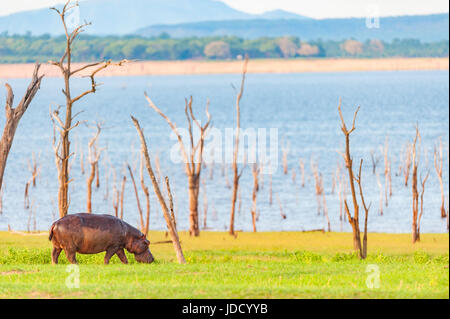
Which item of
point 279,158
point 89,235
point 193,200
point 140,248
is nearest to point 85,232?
point 89,235

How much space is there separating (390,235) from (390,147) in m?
34.0

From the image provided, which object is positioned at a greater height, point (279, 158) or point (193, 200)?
point (193, 200)

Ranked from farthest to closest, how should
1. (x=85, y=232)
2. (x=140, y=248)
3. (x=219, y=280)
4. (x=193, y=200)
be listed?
(x=193, y=200) → (x=140, y=248) → (x=85, y=232) → (x=219, y=280)

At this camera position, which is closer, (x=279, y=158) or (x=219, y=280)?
(x=219, y=280)

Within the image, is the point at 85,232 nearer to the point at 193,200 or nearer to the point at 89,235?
the point at 89,235

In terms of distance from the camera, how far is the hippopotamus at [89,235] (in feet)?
51.8

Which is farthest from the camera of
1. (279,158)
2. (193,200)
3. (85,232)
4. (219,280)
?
(279,158)

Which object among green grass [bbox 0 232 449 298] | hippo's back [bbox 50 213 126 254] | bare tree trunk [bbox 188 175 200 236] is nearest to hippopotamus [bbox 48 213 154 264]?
hippo's back [bbox 50 213 126 254]

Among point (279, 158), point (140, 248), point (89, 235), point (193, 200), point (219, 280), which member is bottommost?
point (279, 158)

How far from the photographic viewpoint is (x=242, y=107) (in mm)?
118562

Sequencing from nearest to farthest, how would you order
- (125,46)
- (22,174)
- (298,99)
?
1. (22,174)
2. (298,99)
3. (125,46)

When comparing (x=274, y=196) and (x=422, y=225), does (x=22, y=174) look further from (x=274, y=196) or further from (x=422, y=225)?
(x=422, y=225)

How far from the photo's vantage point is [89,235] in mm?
15781
